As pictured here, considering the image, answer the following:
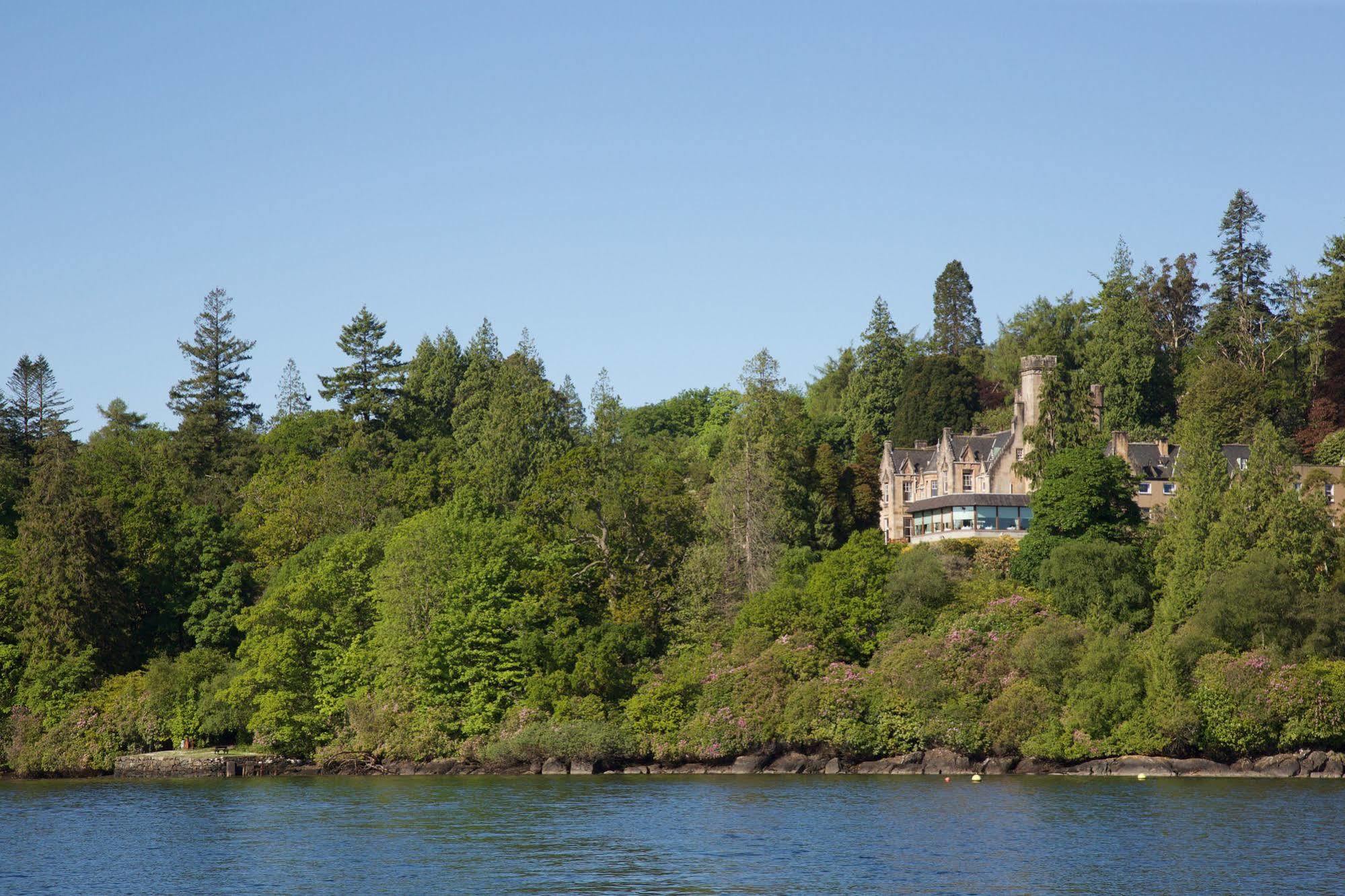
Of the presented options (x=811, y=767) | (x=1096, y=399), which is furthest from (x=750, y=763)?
(x=1096, y=399)

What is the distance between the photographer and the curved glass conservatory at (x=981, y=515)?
9012 cm

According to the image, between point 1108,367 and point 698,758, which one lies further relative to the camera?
point 1108,367

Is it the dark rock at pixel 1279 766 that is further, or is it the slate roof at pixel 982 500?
the slate roof at pixel 982 500

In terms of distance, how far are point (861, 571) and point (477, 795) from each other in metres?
24.2

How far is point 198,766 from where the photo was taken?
77500 millimetres

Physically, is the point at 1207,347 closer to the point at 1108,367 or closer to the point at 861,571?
the point at 1108,367

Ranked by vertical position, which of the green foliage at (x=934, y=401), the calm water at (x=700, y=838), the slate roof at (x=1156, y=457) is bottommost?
the calm water at (x=700, y=838)

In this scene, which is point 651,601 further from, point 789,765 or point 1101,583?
point 1101,583

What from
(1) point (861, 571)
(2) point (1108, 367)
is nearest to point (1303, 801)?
(1) point (861, 571)

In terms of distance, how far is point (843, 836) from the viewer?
158 feet

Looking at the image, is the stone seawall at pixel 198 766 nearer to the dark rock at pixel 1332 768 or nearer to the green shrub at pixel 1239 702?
the green shrub at pixel 1239 702

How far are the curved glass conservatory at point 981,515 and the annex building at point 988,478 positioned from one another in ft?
0.13

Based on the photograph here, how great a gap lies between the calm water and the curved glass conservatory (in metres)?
25.6

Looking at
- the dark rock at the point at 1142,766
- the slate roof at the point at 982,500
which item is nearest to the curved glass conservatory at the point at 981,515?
the slate roof at the point at 982,500
